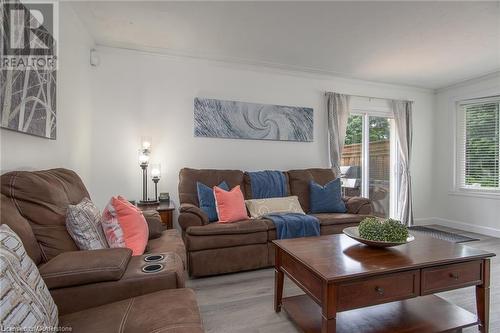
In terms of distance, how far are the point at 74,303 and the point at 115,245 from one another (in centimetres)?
48

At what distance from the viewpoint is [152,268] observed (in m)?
1.34

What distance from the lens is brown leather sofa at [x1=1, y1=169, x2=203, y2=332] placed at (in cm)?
104

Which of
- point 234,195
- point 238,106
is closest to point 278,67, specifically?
point 238,106

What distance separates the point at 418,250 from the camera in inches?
68.7

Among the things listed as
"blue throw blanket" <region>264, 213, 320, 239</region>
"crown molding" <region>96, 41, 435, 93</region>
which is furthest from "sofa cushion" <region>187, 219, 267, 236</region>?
"crown molding" <region>96, 41, 435, 93</region>

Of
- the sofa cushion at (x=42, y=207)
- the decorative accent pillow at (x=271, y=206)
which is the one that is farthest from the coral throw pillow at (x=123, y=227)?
the decorative accent pillow at (x=271, y=206)

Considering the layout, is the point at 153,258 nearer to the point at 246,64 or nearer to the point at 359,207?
the point at 359,207

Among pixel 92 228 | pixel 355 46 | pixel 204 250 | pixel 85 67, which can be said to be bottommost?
pixel 204 250

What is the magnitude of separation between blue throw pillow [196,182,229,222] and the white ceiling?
5.56ft

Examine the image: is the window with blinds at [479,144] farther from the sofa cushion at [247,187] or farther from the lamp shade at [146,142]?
the lamp shade at [146,142]

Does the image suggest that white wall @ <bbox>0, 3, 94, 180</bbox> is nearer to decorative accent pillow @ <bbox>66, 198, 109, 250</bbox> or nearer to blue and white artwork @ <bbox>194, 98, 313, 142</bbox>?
decorative accent pillow @ <bbox>66, 198, 109, 250</bbox>

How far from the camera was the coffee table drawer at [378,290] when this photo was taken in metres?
1.37

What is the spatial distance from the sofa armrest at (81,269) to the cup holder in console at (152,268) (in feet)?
0.31

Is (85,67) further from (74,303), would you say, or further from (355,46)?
(355,46)
